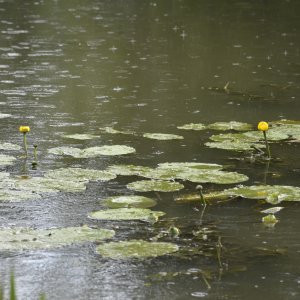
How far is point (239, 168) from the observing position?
7219 mm

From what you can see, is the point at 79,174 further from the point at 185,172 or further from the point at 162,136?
the point at 162,136

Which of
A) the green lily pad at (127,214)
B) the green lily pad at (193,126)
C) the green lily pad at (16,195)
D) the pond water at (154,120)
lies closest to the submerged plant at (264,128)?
the pond water at (154,120)

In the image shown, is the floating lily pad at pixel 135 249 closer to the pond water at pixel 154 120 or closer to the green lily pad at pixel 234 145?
the pond water at pixel 154 120

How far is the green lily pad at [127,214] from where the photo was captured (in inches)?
229

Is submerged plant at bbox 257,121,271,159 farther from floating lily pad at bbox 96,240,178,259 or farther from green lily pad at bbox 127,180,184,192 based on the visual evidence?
floating lily pad at bbox 96,240,178,259

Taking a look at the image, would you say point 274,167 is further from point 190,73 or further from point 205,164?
point 190,73

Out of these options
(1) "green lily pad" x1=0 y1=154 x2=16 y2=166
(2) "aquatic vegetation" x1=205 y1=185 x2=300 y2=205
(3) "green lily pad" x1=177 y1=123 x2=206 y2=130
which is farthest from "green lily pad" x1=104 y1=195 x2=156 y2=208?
(3) "green lily pad" x1=177 y1=123 x2=206 y2=130

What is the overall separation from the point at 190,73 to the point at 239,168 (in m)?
5.35

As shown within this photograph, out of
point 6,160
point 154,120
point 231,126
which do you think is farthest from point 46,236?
point 154,120

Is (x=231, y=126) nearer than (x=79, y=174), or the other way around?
(x=79, y=174)

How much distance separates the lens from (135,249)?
5.18 m

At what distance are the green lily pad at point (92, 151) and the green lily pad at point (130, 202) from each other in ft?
4.29

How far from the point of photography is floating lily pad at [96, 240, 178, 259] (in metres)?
5.10

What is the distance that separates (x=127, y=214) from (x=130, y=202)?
0.30m
